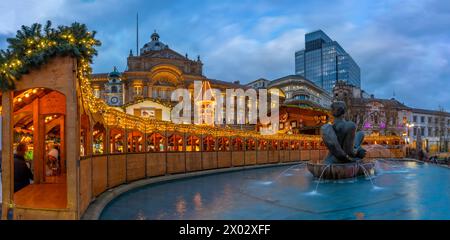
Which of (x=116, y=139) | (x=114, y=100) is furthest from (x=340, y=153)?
(x=114, y=100)

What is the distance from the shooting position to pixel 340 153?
53.8ft

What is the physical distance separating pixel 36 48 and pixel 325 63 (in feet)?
561

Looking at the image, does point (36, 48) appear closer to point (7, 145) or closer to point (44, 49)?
point (44, 49)

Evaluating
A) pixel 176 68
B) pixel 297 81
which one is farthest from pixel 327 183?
pixel 297 81

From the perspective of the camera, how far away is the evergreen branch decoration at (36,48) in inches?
275

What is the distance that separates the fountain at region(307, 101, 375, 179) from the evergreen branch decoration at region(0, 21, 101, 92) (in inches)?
492

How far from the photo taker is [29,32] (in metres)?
7.26

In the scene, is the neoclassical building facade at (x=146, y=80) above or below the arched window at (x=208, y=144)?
above

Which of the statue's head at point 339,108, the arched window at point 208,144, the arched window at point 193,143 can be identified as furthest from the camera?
the arched window at point 208,144

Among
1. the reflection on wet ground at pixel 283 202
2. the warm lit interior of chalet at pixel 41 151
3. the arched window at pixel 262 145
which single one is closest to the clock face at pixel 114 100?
the arched window at pixel 262 145

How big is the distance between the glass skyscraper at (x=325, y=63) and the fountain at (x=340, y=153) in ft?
468

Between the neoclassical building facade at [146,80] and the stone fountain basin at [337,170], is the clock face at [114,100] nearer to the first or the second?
the neoclassical building facade at [146,80]
